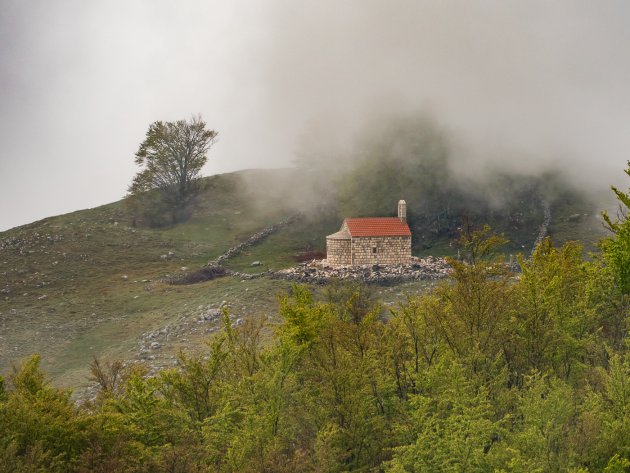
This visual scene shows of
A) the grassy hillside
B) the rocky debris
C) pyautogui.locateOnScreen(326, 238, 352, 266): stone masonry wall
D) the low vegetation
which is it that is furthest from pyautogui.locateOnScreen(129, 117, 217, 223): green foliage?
the low vegetation

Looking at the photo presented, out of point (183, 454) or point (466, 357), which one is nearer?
point (183, 454)

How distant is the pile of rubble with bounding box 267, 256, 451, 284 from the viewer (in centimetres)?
5712

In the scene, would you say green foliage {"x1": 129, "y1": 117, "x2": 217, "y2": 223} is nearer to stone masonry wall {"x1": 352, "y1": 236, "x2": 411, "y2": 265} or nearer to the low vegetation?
stone masonry wall {"x1": 352, "y1": 236, "x2": 411, "y2": 265}

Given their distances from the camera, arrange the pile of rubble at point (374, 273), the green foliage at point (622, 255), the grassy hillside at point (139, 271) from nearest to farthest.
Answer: the green foliage at point (622, 255) < the grassy hillside at point (139, 271) < the pile of rubble at point (374, 273)

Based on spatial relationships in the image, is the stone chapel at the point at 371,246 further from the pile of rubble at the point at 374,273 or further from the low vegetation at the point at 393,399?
the low vegetation at the point at 393,399

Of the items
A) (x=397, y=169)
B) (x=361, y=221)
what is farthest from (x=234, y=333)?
(x=397, y=169)

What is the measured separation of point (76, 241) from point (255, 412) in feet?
202

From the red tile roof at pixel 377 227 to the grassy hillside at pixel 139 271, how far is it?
9.51m

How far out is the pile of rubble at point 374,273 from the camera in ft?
187

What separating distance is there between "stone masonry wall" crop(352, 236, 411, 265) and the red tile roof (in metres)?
0.63

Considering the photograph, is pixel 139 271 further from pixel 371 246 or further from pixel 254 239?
pixel 371 246

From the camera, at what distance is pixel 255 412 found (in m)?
22.2

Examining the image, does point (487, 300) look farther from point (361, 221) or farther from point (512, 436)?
point (361, 221)

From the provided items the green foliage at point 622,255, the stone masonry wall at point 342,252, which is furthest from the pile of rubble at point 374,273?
the green foliage at point 622,255
